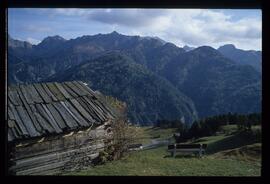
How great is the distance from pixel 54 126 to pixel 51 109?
1.02m

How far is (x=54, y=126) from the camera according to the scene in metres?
12.1

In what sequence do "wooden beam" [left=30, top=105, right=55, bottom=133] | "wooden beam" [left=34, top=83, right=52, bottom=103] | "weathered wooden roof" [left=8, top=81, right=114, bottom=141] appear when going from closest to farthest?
"weathered wooden roof" [left=8, top=81, right=114, bottom=141] → "wooden beam" [left=30, top=105, right=55, bottom=133] → "wooden beam" [left=34, top=83, right=52, bottom=103]

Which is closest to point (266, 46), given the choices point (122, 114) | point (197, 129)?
point (122, 114)

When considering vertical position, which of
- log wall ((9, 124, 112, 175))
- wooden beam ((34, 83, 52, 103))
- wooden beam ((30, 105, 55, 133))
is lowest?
log wall ((9, 124, 112, 175))

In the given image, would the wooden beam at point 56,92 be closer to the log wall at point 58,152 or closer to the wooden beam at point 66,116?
the wooden beam at point 66,116

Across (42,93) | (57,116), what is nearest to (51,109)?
(57,116)

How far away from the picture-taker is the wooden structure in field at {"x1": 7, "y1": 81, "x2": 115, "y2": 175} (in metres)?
11.3

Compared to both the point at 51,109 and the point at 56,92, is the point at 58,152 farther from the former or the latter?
the point at 56,92

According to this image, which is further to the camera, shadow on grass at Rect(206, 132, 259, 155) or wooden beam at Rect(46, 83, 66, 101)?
shadow on grass at Rect(206, 132, 259, 155)

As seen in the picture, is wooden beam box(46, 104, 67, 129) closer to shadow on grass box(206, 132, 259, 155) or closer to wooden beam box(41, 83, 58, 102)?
wooden beam box(41, 83, 58, 102)

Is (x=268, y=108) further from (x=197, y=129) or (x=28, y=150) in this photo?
(x=197, y=129)

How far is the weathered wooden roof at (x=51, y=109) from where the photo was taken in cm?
1147

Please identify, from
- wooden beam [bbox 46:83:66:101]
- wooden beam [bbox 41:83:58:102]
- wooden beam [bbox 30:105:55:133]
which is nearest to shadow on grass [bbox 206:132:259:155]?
wooden beam [bbox 46:83:66:101]
